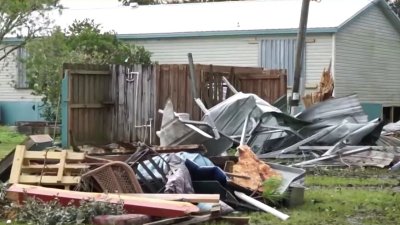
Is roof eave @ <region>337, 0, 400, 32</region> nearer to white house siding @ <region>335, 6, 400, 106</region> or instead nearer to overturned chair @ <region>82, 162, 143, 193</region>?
white house siding @ <region>335, 6, 400, 106</region>

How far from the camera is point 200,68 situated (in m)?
17.3

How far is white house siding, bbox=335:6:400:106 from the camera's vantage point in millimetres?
27094

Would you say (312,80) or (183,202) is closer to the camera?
(183,202)

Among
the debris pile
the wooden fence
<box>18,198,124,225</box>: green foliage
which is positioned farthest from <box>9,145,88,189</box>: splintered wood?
the wooden fence

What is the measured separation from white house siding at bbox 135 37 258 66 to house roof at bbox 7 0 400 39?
0.35 metres

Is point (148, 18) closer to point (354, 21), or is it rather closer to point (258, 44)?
point (258, 44)

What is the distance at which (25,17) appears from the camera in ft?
72.0

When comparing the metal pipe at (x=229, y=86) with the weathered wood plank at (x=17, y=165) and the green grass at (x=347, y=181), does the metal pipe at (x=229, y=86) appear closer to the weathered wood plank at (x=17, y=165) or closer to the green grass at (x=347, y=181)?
the green grass at (x=347, y=181)

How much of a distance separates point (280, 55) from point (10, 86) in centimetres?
1089

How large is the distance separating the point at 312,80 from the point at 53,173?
17868 mm

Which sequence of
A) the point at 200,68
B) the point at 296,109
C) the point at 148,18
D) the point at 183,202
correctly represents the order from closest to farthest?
the point at 183,202, the point at 200,68, the point at 296,109, the point at 148,18

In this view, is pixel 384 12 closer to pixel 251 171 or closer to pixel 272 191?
pixel 251 171

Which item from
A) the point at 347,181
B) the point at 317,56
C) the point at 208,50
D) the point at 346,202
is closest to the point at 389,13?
the point at 317,56

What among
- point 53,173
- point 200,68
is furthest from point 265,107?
point 53,173
